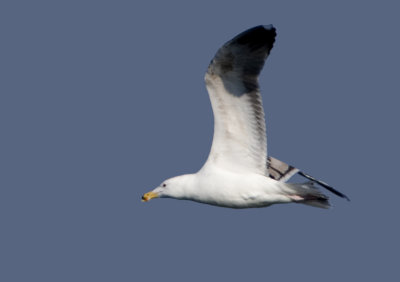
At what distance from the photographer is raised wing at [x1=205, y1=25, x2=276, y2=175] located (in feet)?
49.6

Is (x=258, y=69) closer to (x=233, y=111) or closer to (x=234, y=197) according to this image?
(x=233, y=111)

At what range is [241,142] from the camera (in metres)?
15.9

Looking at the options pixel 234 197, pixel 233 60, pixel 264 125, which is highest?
pixel 233 60

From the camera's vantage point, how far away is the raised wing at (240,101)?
15.1 meters

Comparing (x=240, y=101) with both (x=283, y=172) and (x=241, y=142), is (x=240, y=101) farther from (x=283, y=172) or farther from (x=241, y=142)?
(x=283, y=172)

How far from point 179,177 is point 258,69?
8.71ft

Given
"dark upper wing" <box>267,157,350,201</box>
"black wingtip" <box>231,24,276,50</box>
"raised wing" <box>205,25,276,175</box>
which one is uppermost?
"black wingtip" <box>231,24,276,50</box>

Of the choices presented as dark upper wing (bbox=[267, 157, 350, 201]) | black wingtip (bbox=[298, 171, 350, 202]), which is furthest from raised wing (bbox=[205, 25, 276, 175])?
black wingtip (bbox=[298, 171, 350, 202])

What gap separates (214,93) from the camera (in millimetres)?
15531

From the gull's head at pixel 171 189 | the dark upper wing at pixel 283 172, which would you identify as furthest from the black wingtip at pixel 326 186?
the gull's head at pixel 171 189

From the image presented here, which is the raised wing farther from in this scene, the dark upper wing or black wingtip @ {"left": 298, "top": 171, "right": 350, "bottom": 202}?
black wingtip @ {"left": 298, "top": 171, "right": 350, "bottom": 202}

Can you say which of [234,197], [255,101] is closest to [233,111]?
[255,101]

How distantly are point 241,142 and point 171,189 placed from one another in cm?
169

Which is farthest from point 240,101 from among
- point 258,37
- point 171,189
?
point 171,189
